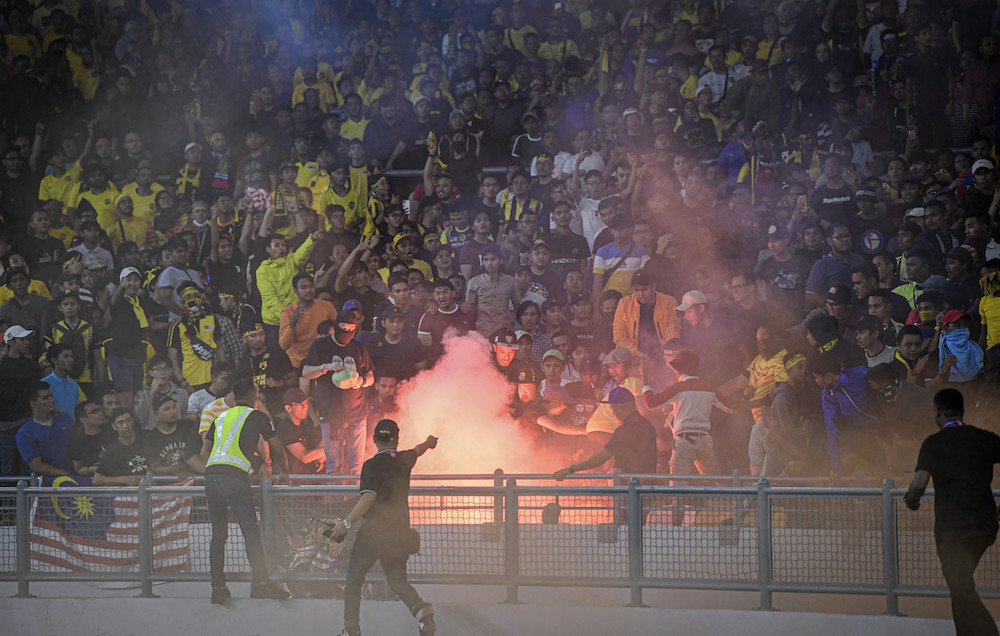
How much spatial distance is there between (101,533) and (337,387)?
10.6 feet

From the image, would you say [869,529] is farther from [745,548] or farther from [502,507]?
[502,507]

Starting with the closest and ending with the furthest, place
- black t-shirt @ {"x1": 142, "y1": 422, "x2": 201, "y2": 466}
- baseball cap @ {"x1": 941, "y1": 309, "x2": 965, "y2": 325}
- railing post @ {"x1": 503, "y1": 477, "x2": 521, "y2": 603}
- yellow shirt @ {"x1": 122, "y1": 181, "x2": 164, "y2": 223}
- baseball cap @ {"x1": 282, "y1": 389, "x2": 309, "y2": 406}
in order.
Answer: railing post @ {"x1": 503, "y1": 477, "x2": 521, "y2": 603} → baseball cap @ {"x1": 941, "y1": 309, "x2": 965, "y2": 325} → black t-shirt @ {"x1": 142, "y1": 422, "x2": 201, "y2": 466} → baseball cap @ {"x1": 282, "y1": 389, "x2": 309, "y2": 406} → yellow shirt @ {"x1": 122, "y1": 181, "x2": 164, "y2": 223}

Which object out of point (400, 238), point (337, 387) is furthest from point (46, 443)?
point (400, 238)

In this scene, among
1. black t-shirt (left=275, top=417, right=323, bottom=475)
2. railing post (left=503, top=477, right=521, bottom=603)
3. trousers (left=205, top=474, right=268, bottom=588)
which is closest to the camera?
railing post (left=503, top=477, right=521, bottom=603)

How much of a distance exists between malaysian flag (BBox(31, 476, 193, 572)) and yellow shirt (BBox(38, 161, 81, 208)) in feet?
23.1

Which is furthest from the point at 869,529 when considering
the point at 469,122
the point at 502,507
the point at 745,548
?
the point at 469,122

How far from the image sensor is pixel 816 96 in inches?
497

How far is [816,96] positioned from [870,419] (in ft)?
15.5

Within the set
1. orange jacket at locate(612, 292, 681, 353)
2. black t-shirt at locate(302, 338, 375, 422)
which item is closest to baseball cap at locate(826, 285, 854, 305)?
orange jacket at locate(612, 292, 681, 353)

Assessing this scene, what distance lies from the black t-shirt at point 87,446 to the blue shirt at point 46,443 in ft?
0.31

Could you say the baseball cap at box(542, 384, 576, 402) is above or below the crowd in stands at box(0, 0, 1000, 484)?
below

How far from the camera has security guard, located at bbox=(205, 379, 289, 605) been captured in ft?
24.7

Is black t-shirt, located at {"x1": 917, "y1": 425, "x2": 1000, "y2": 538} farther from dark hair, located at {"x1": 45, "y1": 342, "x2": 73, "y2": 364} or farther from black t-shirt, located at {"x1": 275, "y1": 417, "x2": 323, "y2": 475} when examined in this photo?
dark hair, located at {"x1": 45, "y1": 342, "x2": 73, "y2": 364}

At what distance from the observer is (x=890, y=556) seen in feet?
22.4
